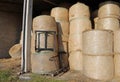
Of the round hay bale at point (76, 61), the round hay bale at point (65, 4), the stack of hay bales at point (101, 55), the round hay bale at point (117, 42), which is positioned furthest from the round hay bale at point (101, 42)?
the round hay bale at point (65, 4)

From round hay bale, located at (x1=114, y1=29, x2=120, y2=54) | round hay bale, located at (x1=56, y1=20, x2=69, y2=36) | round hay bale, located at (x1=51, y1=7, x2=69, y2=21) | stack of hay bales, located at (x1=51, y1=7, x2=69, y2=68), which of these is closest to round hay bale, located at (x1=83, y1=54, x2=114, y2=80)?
round hay bale, located at (x1=114, y1=29, x2=120, y2=54)

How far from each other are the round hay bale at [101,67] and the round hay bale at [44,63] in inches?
51.2

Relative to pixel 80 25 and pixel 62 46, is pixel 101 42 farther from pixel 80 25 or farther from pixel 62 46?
pixel 62 46

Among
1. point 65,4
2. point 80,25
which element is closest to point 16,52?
point 65,4

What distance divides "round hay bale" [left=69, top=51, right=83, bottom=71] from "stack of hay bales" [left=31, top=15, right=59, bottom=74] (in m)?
0.55

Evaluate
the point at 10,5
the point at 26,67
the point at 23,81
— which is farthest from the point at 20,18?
the point at 23,81

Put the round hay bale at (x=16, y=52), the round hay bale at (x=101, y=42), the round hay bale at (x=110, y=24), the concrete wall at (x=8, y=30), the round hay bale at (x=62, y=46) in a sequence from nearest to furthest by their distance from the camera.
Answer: the round hay bale at (x=101, y=42), the round hay bale at (x=110, y=24), the round hay bale at (x=62, y=46), the round hay bale at (x=16, y=52), the concrete wall at (x=8, y=30)

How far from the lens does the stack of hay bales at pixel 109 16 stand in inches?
307

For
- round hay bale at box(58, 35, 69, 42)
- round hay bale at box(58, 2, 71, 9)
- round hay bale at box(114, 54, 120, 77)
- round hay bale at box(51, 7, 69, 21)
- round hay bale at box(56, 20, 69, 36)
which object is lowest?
round hay bale at box(114, 54, 120, 77)

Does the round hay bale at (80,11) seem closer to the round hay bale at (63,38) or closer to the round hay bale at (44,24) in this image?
the round hay bale at (63,38)

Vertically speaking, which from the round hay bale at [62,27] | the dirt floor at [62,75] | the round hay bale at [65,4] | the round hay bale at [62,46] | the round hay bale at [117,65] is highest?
the round hay bale at [65,4]

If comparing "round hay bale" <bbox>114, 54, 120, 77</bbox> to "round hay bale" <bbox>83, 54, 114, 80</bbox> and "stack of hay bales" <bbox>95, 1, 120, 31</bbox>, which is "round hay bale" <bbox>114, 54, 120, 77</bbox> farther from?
"stack of hay bales" <bbox>95, 1, 120, 31</bbox>

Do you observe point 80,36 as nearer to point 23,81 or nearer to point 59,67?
point 59,67

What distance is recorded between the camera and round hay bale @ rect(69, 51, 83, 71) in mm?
7938
